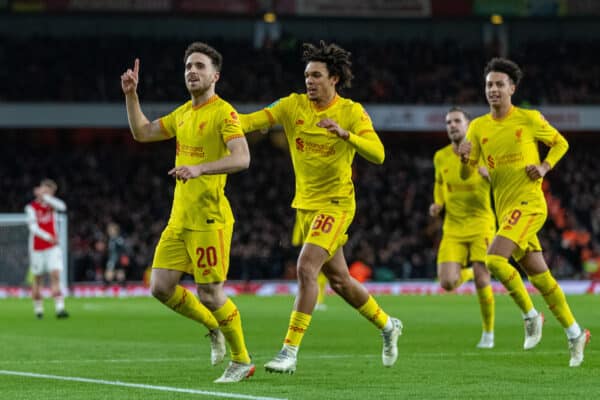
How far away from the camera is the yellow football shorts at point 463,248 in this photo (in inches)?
534

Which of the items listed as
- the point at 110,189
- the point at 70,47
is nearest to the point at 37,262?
the point at 110,189

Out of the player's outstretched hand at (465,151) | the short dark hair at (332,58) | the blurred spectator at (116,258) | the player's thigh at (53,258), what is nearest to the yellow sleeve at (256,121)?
the short dark hair at (332,58)

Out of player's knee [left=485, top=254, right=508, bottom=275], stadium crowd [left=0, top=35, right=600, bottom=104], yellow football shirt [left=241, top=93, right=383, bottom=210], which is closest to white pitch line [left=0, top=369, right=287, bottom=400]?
yellow football shirt [left=241, top=93, right=383, bottom=210]

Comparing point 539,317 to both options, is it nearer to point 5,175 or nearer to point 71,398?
point 71,398

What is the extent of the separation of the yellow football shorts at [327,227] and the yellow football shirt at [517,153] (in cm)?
184

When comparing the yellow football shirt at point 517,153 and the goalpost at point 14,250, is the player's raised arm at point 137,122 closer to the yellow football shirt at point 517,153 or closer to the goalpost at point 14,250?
the yellow football shirt at point 517,153

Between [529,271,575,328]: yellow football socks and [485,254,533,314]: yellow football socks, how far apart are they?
0.88 ft

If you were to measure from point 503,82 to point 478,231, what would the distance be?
3.19 m

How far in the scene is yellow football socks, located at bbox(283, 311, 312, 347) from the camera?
9188 millimetres

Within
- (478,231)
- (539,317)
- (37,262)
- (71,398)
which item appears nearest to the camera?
(71,398)

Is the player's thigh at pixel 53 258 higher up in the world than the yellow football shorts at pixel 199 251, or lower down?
lower down

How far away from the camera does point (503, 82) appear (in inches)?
425

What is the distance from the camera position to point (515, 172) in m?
10.8

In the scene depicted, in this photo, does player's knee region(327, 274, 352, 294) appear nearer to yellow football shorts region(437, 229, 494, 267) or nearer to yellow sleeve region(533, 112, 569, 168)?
yellow sleeve region(533, 112, 569, 168)
